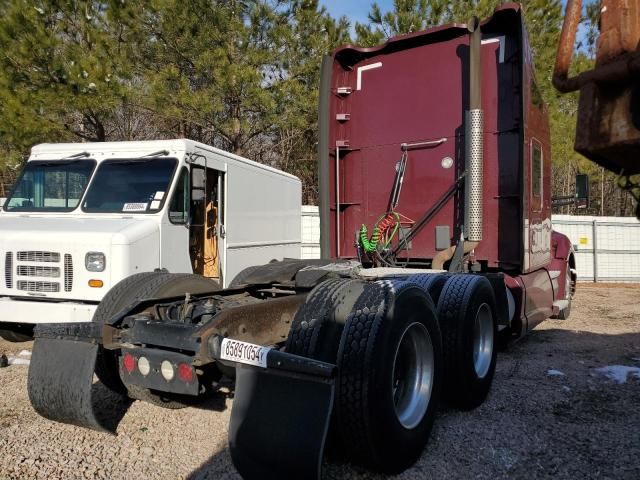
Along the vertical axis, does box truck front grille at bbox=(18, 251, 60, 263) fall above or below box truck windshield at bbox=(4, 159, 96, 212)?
below

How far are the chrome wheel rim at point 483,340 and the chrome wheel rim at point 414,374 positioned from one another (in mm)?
1196

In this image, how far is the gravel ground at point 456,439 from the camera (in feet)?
10.5

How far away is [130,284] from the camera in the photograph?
159 inches

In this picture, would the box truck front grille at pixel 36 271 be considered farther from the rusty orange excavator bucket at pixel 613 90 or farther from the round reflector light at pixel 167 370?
the rusty orange excavator bucket at pixel 613 90

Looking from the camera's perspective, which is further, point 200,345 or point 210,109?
point 210,109

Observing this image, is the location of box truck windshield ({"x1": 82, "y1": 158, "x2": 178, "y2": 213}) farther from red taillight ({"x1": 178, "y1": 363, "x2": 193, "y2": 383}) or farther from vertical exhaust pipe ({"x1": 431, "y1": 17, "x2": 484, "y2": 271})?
red taillight ({"x1": 178, "y1": 363, "x2": 193, "y2": 383})

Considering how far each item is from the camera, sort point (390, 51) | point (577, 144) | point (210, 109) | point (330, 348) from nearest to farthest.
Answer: point (577, 144)
point (330, 348)
point (390, 51)
point (210, 109)

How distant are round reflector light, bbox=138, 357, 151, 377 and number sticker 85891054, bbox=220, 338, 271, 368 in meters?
0.55

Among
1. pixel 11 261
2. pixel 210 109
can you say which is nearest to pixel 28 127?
pixel 210 109

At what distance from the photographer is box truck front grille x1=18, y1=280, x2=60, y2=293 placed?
218 inches

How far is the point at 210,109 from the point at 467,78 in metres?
8.39

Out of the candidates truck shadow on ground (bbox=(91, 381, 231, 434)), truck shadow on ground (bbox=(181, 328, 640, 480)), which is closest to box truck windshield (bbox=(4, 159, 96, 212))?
truck shadow on ground (bbox=(91, 381, 231, 434))

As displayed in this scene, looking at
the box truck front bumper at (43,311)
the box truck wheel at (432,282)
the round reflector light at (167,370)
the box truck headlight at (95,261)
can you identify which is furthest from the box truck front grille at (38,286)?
the box truck wheel at (432,282)

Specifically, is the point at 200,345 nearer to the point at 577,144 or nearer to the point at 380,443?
the point at 380,443
